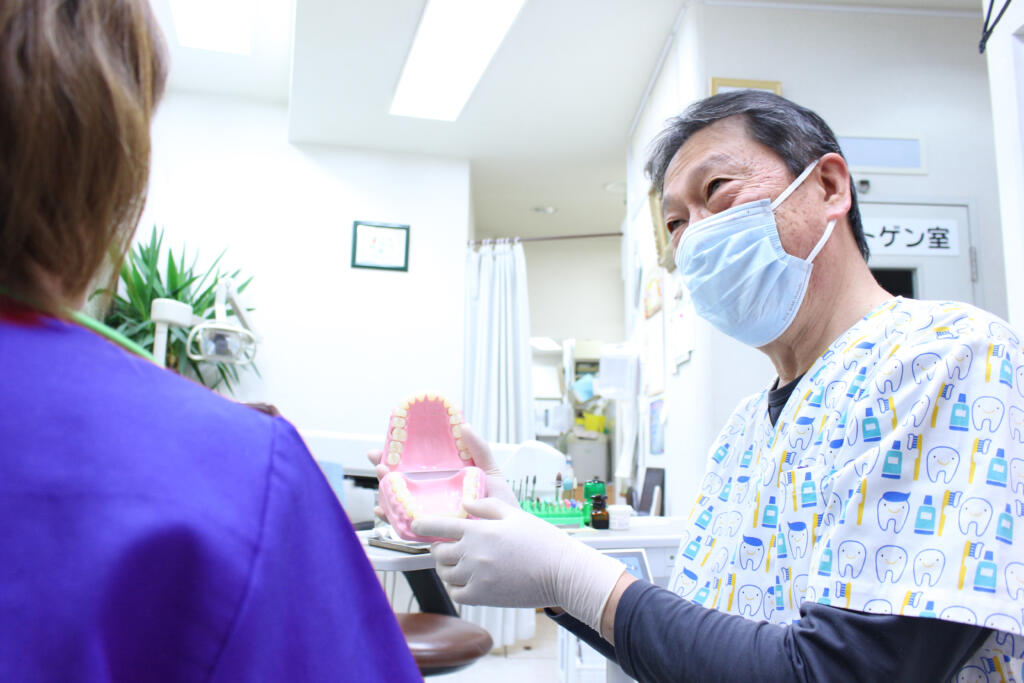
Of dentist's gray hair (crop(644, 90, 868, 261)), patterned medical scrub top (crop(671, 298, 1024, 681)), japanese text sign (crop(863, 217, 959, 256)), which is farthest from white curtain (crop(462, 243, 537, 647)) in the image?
patterned medical scrub top (crop(671, 298, 1024, 681))

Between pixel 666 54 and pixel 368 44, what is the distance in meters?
1.26

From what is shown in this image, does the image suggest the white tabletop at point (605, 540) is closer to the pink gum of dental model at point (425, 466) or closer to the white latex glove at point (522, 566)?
the pink gum of dental model at point (425, 466)

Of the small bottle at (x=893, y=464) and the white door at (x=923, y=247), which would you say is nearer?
the small bottle at (x=893, y=464)

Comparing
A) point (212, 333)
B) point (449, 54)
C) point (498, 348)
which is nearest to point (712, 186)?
point (212, 333)

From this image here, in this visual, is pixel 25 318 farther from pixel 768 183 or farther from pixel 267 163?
pixel 267 163

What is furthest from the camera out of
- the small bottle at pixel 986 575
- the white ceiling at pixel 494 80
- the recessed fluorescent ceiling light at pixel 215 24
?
the recessed fluorescent ceiling light at pixel 215 24

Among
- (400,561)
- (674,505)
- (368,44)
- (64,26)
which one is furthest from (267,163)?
(64,26)

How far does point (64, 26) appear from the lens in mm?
349

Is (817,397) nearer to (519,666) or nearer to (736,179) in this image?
A: (736,179)

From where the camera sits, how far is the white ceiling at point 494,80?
108 inches

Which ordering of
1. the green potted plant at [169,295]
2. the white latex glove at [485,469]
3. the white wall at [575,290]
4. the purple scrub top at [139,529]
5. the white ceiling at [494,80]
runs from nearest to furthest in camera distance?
the purple scrub top at [139,529], the white latex glove at [485,469], the white ceiling at [494,80], the green potted plant at [169,295], the white wall at [575,290]

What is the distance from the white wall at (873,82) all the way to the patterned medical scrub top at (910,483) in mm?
1586

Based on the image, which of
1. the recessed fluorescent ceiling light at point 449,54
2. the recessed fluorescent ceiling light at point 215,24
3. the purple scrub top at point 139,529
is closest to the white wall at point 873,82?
the recessed fluorescent ceiling light at point 449,54

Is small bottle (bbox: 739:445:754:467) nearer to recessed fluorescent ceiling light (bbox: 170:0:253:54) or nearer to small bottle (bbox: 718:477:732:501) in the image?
small bottle (bbox: 718:477:732:501)
